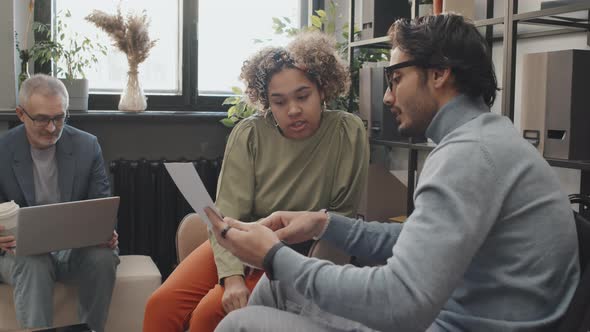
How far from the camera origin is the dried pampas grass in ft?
9.60

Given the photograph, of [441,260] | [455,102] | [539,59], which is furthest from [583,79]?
[441,260]

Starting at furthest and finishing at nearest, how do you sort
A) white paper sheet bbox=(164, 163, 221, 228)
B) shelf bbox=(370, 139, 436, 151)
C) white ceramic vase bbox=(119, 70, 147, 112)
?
white ceramic vase bbox=(119, 70, 147, 112) → shelf bbox=(370, 139, 436, 151) → white paper sheet bbox=(164, 163, 221, 228)

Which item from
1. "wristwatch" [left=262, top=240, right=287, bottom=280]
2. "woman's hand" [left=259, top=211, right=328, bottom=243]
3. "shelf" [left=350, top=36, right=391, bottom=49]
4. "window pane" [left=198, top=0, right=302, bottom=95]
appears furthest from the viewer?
"window pane" [left=198, top=0, right=302, bottom=95]

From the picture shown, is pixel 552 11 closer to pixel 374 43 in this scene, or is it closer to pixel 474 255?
pixel 374 43

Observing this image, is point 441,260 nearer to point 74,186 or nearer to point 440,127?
point 440,127

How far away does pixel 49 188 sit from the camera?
7.79ft

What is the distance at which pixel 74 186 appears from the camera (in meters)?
2.37

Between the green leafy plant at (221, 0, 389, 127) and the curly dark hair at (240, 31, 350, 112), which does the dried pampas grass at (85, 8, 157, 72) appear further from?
the curly dark hair at (240, 31, 350, 112)

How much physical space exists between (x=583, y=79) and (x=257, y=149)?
3.35 feet

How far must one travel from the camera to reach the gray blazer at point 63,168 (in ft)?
7.49

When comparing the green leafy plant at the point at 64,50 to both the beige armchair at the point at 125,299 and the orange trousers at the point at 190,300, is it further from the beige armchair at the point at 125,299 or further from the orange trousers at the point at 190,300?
the orange trousers at the point at 190,300

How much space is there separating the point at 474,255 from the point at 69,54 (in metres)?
2.58

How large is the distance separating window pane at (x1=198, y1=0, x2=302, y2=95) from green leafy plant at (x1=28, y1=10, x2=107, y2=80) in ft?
1.95

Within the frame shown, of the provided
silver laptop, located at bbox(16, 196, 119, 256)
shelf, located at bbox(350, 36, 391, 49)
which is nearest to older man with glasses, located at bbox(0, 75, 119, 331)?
silver laptop, located at bbox(16, 196, 119, 256)
